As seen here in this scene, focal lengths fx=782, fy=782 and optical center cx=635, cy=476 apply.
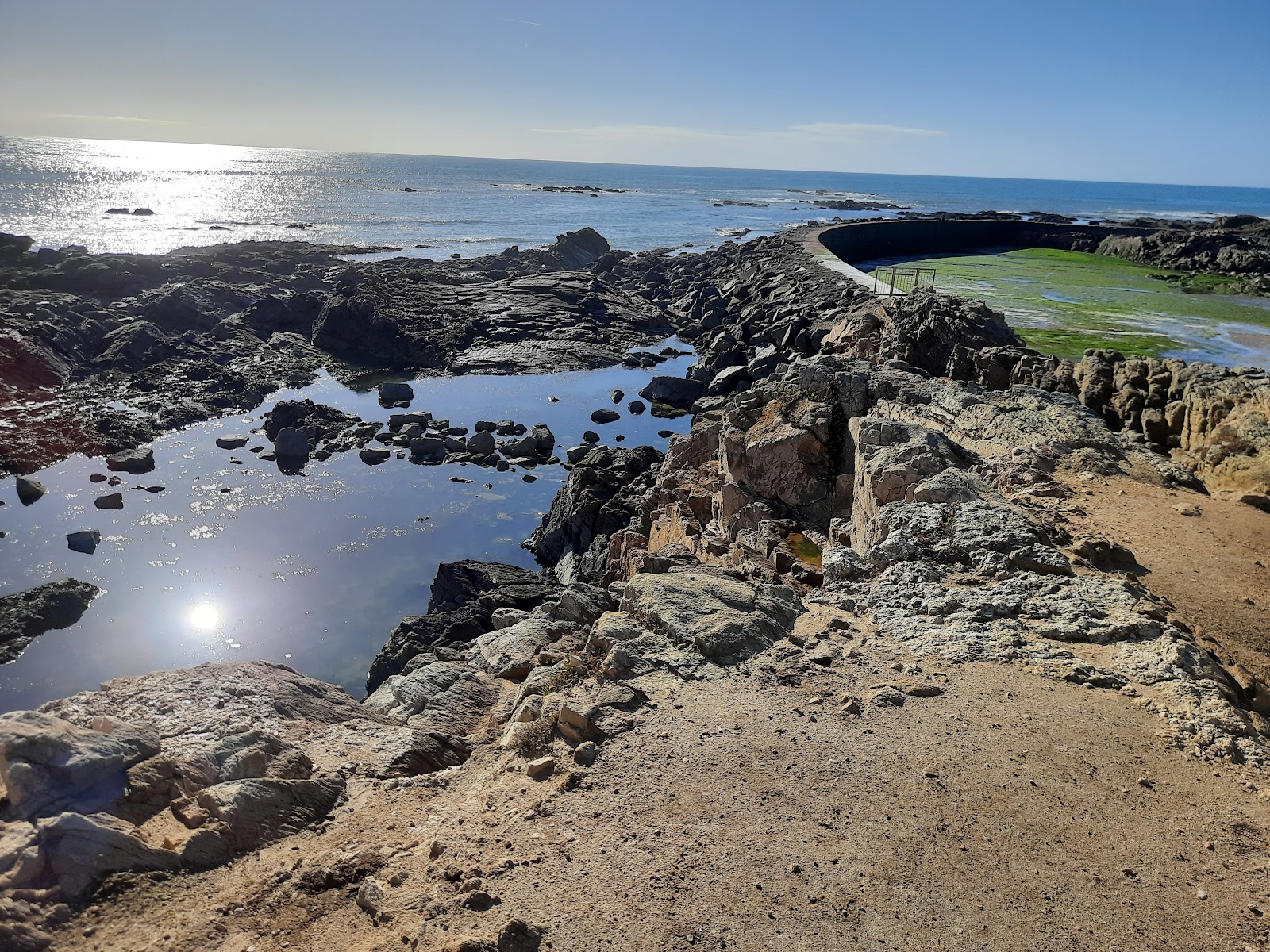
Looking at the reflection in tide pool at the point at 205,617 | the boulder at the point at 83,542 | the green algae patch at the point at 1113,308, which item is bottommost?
the reflection in tide pool at the point at 205,617

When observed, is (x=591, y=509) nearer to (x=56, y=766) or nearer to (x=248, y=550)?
(x=248, y=550)

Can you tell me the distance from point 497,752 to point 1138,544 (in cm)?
881

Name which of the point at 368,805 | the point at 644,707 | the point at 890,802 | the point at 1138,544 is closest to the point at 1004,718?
the point at 890,802

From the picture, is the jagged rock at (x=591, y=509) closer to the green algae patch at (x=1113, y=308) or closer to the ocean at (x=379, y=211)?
the green algae patch at (x=1113, y=308)

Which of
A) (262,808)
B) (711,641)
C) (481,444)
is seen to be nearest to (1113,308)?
(481,444)

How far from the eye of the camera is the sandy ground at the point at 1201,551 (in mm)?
9023

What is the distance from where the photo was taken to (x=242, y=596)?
21.0 metres

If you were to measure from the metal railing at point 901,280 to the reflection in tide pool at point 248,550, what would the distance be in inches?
656

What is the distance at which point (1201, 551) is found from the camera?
1051 cm

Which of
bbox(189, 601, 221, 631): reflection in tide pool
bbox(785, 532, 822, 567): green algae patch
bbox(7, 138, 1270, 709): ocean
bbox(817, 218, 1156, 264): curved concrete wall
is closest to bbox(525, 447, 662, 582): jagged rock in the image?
bbox(7, 138, 1270, 709): ocean

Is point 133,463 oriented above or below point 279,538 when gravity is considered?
above

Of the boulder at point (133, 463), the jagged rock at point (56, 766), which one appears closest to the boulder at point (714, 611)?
the jagged rock at point (56, 766)

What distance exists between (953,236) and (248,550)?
74504 millimetres

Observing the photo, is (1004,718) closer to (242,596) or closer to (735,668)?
(735,668)
